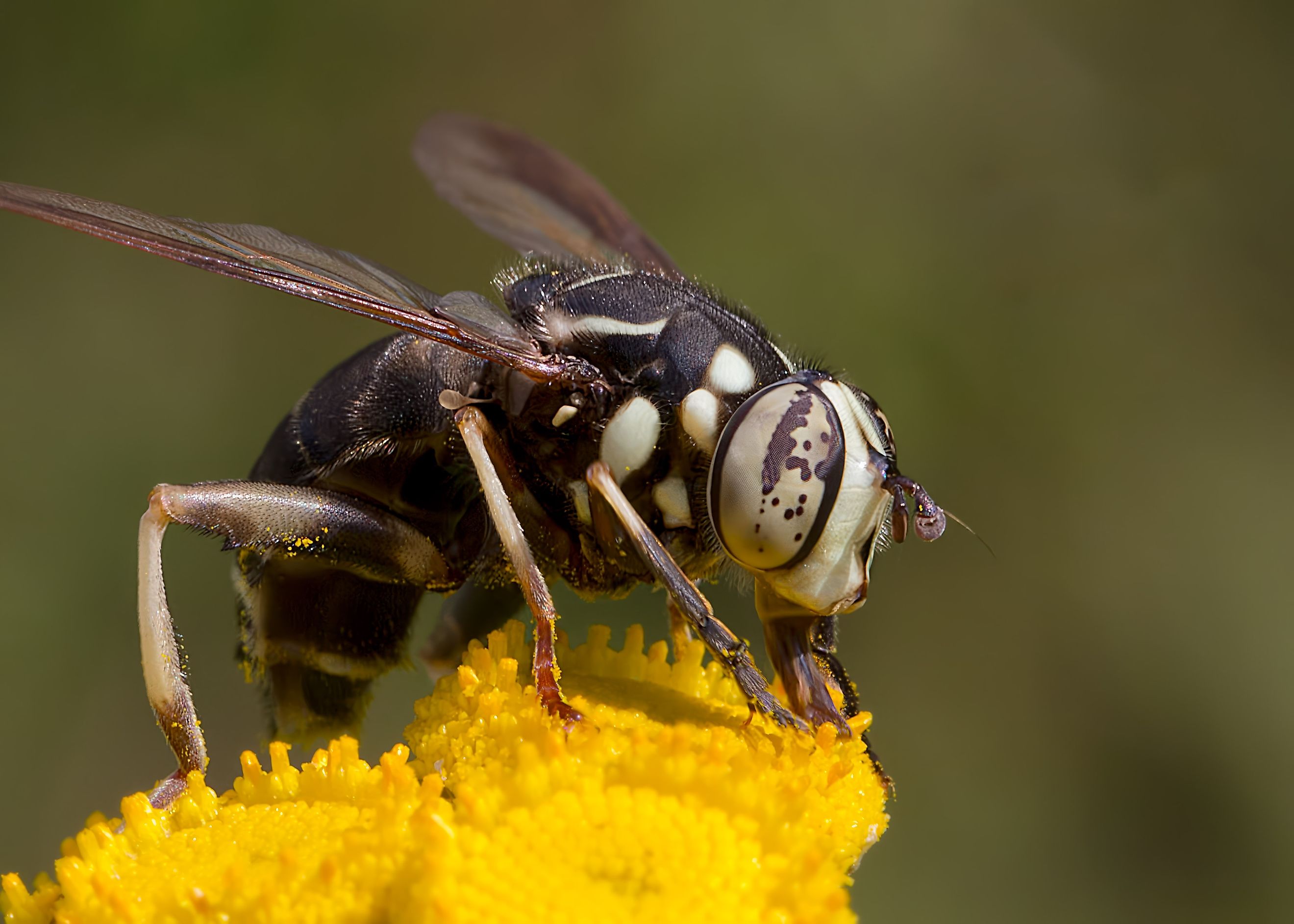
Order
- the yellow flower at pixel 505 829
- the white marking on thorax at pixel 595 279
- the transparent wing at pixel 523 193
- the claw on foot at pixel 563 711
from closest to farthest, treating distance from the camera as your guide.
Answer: the yellow flower at pixel 505 829
the claw on foot at pixel 563 711
the white marking on thorax at pixel 595 279
the transparent wing at pixel 523 193

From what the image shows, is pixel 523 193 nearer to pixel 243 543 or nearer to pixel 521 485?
pixel 521 485

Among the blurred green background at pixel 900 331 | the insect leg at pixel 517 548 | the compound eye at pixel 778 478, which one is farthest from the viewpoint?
the blurred green background at pixel 900 331

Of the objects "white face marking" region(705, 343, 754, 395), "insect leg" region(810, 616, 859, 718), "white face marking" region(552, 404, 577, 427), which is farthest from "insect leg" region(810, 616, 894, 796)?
"white face marking" region(552, 404, 577, 427)

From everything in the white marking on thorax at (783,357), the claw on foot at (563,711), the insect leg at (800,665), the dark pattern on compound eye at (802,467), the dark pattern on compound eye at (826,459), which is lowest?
the claw on foot at (563,711)

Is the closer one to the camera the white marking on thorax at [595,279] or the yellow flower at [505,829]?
the yellow flower at [505,829]

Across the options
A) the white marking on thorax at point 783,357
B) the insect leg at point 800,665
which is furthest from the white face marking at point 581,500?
the white marking on thorax at point 783,357

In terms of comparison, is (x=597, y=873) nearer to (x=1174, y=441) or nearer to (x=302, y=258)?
(x=302, y=258)

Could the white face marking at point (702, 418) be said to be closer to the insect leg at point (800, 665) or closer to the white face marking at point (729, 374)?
the white face marking at point (729, 374)
